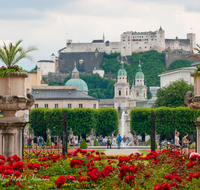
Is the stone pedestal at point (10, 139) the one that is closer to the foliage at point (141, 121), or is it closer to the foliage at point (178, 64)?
the foliage at point (141, 121)

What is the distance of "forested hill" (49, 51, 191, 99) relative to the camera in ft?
478

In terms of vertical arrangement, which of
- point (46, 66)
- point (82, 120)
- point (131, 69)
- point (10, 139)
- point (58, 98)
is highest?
point (46, 66)

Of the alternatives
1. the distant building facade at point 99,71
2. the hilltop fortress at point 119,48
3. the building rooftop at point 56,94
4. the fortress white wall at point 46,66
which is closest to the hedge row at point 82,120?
the building rooftop at point 56,94

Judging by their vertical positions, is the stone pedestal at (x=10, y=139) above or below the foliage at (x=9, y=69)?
below

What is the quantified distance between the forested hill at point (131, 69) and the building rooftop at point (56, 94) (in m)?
75.6

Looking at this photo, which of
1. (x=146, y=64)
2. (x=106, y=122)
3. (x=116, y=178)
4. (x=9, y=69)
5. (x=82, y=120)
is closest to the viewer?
(x=116, y=178)

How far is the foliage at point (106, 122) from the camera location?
55.2m

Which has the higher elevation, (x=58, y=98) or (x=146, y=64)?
(x=146, y=64)

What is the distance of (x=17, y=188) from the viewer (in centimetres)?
853

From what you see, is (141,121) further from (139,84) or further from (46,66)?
(46,66)

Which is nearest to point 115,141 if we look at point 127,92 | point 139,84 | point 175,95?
point 175,95

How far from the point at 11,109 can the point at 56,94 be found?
1988 inches

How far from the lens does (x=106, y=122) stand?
55594mm

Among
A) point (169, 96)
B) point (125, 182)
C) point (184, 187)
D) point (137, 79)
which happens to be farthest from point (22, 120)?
point (137, 79)
